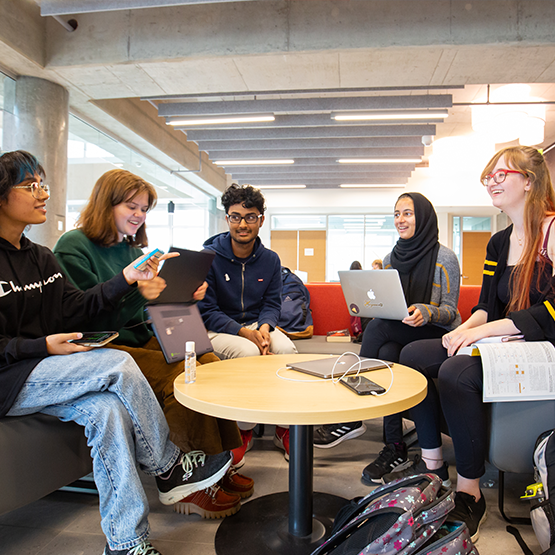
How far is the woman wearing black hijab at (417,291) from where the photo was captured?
2.06 meters

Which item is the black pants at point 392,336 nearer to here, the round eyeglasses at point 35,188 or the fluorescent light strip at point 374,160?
the round eyeglasses at point 35,188

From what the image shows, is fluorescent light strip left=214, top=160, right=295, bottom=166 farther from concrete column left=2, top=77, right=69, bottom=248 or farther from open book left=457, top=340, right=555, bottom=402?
open book left=457, top=340, right=555, bottom=402

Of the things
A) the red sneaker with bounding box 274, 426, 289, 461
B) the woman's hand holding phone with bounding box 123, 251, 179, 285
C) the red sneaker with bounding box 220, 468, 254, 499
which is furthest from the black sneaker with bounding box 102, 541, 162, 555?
the red sneaker with bounding box 274, 426, 289, 461

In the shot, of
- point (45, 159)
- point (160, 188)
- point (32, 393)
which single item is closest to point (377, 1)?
point (45, 159)

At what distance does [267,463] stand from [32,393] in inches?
45.2

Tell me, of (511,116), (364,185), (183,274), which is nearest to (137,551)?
(183,274)

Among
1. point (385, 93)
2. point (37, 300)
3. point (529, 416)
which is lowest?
point (529, 416)

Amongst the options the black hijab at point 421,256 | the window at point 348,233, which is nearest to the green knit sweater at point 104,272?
the black hijab at point 421,256

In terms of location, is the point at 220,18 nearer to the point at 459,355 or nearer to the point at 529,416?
the point at 459,355

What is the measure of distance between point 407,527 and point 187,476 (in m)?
0.76

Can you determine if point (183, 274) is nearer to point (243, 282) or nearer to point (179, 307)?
point (179, 307)

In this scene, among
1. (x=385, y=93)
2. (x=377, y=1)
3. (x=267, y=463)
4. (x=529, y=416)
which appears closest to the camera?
(x=529, y=416)

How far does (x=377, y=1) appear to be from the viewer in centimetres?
393

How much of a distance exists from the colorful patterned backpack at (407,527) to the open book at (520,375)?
46 centimetres
